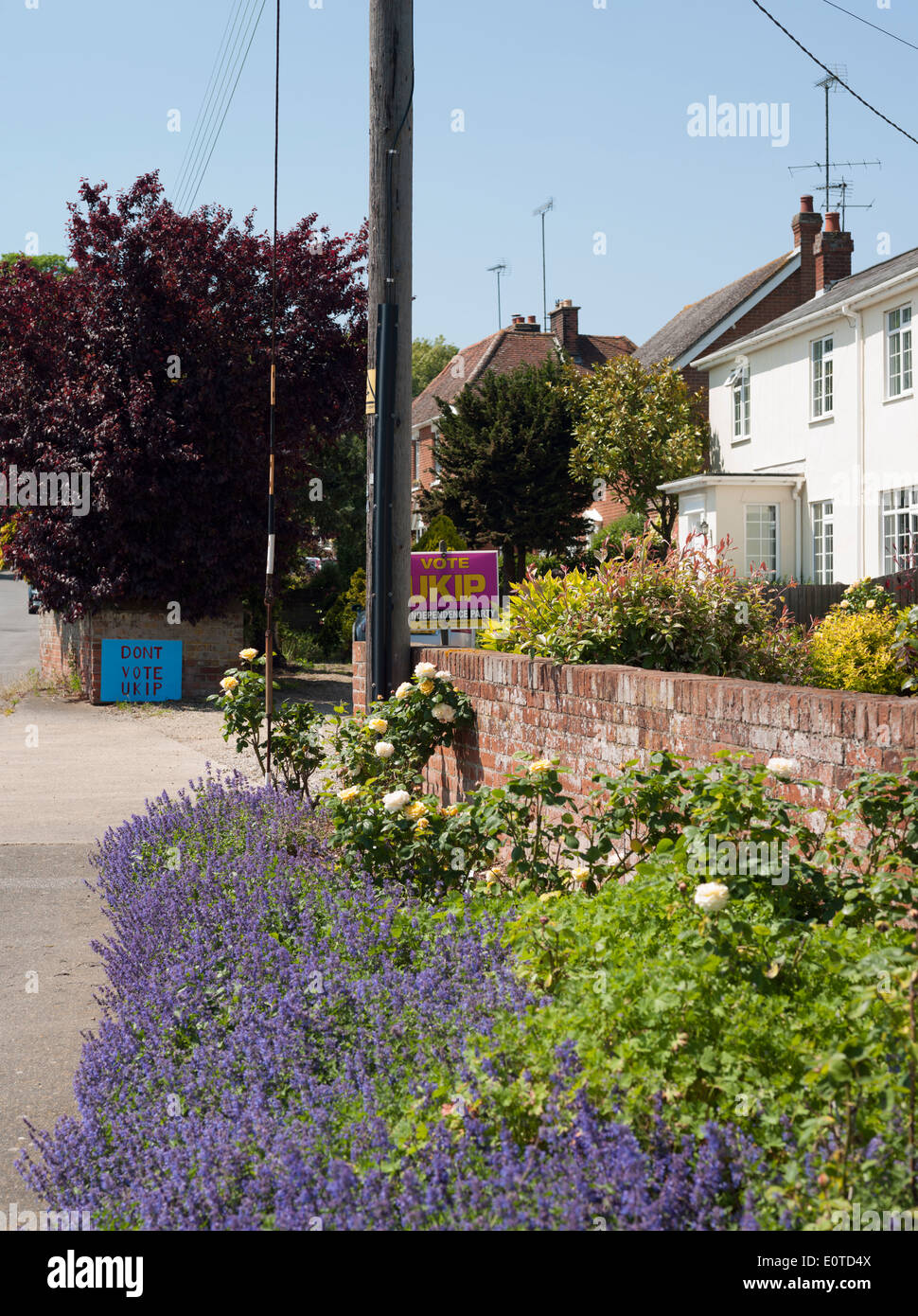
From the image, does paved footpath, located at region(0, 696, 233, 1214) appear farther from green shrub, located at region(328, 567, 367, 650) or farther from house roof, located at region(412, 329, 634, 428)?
house roof, located at region(412, 329, 634, 428)

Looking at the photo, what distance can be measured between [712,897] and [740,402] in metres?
26.9

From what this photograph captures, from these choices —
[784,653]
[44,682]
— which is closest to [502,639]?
[784,653]

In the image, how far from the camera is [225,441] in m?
16.4

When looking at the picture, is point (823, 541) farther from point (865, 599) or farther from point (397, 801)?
point (397, 801)

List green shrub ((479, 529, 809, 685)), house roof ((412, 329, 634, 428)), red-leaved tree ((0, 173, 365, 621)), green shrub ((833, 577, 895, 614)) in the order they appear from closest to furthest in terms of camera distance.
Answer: green shrub ((479, 529, 809, 685)) < green shrub ((833, 577, 895, 614)) < red-leaved tree ((0, 173, 365, 621)) < house roof ((412, 329, 634, 428))

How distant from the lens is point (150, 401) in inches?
627

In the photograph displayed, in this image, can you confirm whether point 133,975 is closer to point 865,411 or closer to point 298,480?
point 298,480

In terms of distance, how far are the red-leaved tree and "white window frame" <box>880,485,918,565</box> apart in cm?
1040

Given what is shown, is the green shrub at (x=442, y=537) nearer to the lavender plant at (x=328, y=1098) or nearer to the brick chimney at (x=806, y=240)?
the lavender plant at (x=328, y=1098)

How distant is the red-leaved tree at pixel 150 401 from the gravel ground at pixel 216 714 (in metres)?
1.52

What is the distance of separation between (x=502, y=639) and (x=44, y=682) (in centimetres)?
1384

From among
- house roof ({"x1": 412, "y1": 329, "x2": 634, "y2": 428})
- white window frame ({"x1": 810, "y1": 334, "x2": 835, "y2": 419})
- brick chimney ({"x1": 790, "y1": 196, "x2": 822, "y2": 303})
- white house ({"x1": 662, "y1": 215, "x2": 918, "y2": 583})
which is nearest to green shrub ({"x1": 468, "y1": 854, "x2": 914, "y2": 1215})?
white house ({"x1": 662, "y1": 215, "x2": 918, "y2": 583})

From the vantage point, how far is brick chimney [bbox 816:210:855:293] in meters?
29.0

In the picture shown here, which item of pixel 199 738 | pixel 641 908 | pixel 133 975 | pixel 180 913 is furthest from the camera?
pixel 199 738
